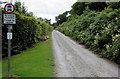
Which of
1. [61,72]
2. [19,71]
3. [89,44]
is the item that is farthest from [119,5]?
[19,71]

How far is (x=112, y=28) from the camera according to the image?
11.5 meters

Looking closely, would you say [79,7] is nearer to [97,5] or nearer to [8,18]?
[97,5]

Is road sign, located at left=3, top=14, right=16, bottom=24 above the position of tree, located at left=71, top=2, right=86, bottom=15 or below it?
below

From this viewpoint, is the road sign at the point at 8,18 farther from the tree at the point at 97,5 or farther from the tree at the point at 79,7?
the tree at the point at 79,7

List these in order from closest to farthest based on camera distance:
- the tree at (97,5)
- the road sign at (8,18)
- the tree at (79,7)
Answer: the road sign at (8,18)
the tree at (97,5)
the tree at (79,7)

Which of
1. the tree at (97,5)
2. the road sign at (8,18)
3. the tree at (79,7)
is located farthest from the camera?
the tree at (79,7)

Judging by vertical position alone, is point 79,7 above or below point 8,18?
above

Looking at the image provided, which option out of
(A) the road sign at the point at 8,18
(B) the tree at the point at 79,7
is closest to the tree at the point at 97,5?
(B) the tree at the point at 79,7

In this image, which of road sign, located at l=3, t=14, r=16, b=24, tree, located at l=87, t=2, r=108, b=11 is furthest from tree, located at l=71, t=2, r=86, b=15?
road sign, located at l=3, t=14, r=16, b=24

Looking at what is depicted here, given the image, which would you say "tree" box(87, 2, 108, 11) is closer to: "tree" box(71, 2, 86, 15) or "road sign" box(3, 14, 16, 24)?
"tree" box(71, 2, 86, 15)

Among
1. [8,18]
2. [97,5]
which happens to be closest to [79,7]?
[97,5]

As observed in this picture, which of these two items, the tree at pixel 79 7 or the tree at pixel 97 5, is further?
the tree at pixel 79 7

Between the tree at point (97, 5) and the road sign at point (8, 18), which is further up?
the tree at point (97, 5)

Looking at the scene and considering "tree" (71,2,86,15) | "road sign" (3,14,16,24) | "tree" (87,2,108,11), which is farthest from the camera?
"tree" (71,2,86,15)
